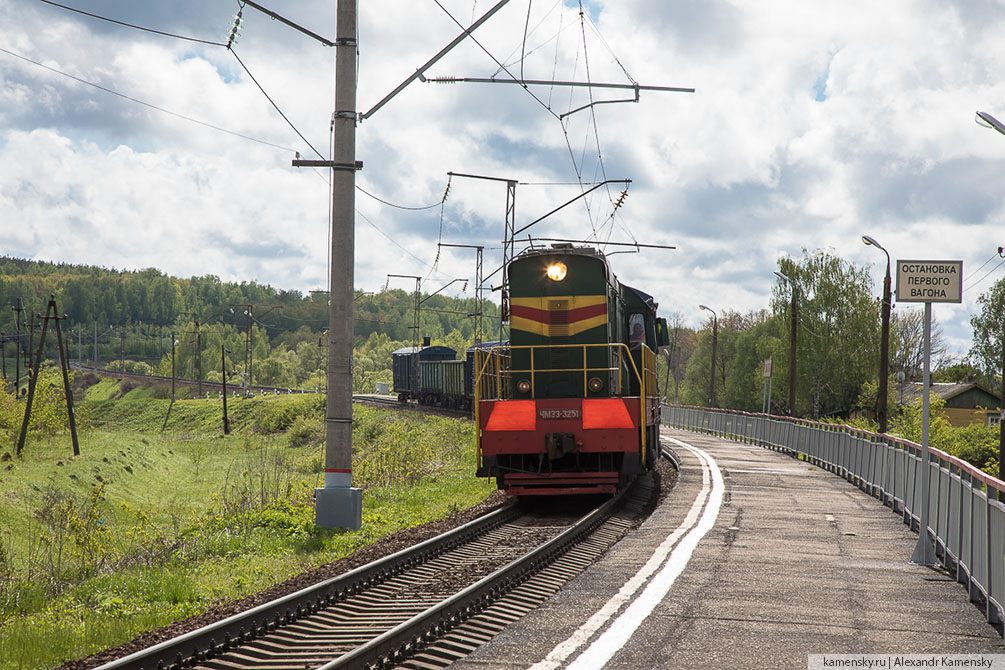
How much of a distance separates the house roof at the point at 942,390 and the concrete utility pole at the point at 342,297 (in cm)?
5981

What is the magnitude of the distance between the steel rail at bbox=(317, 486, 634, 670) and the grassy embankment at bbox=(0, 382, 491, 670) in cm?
235

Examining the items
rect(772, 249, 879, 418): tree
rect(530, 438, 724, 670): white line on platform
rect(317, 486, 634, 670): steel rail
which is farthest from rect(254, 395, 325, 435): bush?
rect(317, 486, 634, 670): steel rail

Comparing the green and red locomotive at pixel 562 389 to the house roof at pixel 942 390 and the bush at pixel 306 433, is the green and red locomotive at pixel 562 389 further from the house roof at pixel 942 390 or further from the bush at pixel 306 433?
the house roof at pixel 942 390

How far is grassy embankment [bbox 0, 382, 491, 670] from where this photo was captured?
324 inches

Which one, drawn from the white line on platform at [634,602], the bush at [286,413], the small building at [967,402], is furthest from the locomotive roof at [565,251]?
the small building at [967,402]

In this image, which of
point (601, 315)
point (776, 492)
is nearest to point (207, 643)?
point (601, 315)

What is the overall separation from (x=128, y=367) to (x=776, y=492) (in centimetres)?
14736

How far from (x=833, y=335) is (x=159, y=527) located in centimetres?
4807

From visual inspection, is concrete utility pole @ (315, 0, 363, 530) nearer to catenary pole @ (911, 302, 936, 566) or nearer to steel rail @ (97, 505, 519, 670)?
steel rail @ (97, 505, 519, 670)

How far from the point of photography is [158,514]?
2783 centimetres

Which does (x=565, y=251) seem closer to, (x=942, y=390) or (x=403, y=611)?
(x=403, y=611)

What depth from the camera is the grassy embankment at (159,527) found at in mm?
8234

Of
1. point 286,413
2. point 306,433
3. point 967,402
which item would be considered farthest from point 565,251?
point 967,402

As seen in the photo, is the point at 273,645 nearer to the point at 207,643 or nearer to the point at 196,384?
the point at 207,643
